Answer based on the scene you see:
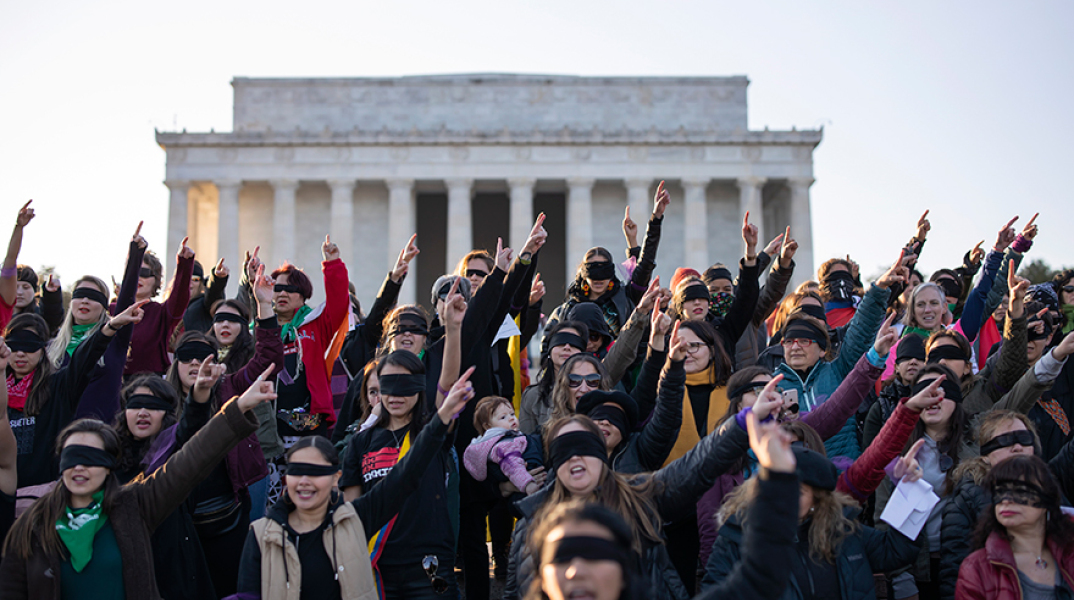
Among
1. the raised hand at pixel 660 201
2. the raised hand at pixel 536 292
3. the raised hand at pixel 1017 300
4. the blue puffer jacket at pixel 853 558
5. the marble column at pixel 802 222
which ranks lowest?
the blue puffer jacket at pixel 853 558

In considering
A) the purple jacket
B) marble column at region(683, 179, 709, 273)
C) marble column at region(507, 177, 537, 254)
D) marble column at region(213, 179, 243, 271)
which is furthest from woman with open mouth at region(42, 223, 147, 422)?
marble column at region(683, 179, 709, 273)

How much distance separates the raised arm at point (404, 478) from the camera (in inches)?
237

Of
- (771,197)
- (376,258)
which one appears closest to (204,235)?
(376,258)

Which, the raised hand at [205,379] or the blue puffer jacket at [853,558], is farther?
the raised hand at [205,379]

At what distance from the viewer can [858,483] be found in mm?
6367

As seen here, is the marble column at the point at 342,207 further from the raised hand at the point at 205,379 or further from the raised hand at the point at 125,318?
→ the raised hand at the point at 205,379

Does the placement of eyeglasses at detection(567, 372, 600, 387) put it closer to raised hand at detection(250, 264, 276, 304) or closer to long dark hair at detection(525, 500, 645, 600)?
raised hand at detection(250, 264, 276, 304)

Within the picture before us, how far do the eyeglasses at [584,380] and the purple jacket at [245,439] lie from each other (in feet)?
8.32

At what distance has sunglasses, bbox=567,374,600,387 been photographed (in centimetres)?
732

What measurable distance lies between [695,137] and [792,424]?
42.6 metres

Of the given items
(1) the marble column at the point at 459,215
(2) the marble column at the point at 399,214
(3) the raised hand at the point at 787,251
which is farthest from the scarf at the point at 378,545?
(2) the marble column at the point at 399,214

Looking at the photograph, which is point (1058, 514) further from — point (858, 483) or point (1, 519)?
point (1, 519)

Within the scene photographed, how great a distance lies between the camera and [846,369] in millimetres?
7707

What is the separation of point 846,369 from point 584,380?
2.28 metres
